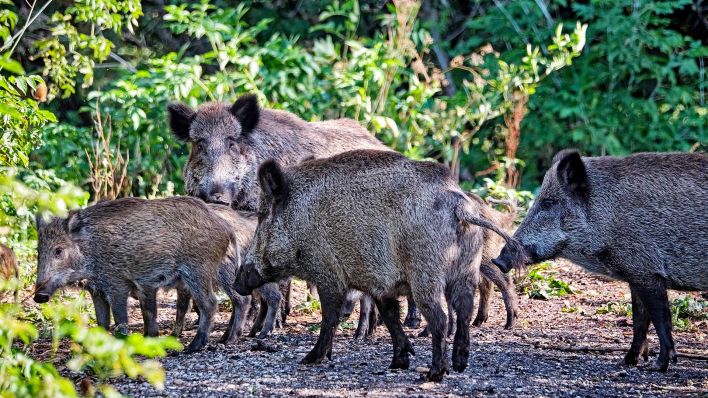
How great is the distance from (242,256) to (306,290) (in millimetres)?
2271

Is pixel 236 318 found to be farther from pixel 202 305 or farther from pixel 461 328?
pixel 461 328

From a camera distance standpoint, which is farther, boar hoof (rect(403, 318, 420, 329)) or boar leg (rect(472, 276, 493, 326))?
boar hoof (rect(403, 318, 420, 329))

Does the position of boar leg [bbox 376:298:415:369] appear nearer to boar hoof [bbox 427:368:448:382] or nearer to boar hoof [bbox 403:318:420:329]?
boar hoof [bbox 427:368:448:382]

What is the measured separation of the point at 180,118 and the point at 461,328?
3869mm

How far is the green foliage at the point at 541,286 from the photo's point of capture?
9531mm

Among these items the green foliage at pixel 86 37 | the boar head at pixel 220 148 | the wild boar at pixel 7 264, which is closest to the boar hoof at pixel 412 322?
the boar head at pixel 220 148

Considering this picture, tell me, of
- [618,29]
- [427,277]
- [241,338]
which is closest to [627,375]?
[427,277]

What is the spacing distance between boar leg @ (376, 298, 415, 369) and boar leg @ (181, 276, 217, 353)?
1.29 metres

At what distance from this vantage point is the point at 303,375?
6.38 meters

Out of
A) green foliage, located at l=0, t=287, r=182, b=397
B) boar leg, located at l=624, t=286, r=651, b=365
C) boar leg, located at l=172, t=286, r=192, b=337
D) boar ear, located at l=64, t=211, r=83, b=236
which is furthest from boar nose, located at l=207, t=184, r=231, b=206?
green foliage, located at l=0, t=287, r=182, b=397

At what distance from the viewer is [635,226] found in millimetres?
7039

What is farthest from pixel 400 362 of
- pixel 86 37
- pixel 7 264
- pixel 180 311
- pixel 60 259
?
pixel 86 37

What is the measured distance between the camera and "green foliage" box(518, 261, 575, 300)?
9531mm

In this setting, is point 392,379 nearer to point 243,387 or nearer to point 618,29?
point 243,387
